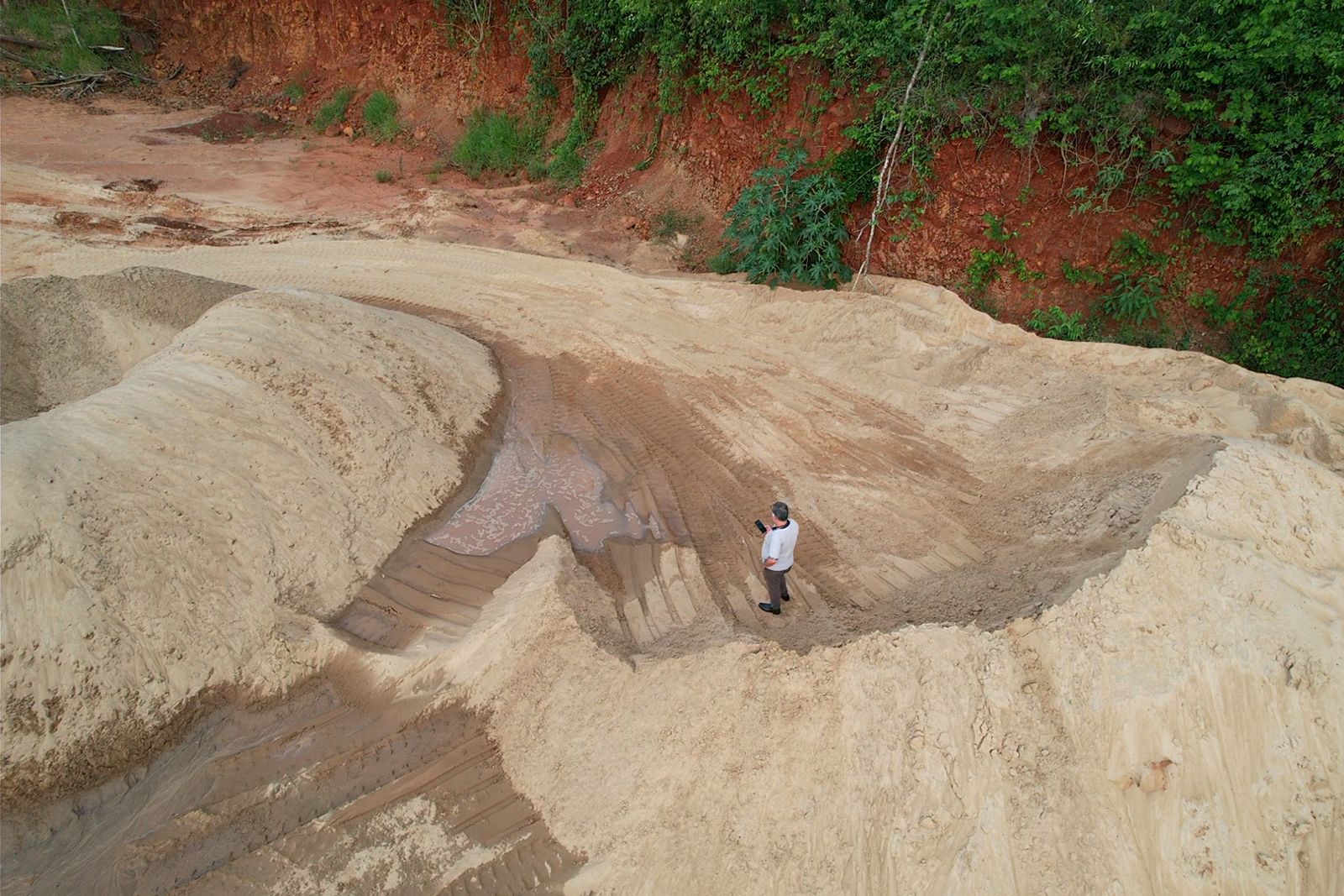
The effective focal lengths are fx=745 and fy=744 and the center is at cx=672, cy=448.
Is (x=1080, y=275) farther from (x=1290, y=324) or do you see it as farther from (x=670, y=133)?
(x=670, y=133)

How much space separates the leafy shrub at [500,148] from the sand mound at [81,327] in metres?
6.88

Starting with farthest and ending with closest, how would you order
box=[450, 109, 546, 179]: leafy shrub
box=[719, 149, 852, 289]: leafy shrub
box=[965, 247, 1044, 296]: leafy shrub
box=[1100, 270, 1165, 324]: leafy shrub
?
box=[450, 109, 546, 179]: leafy shrub → box=[719, 149, 852, 289]: leafy shrub → box=[965, 247, 1044, 296]: leafy shrub → box=[1100, 270, 1165, 324]: leafy shrub

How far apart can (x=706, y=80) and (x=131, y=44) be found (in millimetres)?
14500

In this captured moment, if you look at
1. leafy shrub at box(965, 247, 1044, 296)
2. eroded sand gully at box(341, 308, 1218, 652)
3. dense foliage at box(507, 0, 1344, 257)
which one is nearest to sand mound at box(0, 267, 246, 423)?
eroded sand gully at box(341, 308, 1218, 652)

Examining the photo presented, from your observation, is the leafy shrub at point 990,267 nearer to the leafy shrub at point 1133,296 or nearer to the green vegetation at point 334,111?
the leafy shrub at point 1133,296

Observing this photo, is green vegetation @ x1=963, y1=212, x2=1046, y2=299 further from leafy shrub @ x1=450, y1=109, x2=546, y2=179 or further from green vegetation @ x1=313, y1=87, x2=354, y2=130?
green vegetation @ x1=313, y1=87, x2=354, y2=130

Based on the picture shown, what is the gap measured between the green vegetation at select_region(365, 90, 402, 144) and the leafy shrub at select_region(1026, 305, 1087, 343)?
12.6m

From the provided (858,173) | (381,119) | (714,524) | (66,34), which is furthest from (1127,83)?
(66,34)

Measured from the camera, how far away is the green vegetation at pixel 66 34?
15906mm

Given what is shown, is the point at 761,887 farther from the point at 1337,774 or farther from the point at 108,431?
the point at 108,431

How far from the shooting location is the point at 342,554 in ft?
18.2

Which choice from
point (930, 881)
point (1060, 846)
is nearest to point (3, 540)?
point (930, 881)

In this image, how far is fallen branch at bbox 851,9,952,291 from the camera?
8.55 m

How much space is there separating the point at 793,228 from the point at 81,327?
7.56 metres
